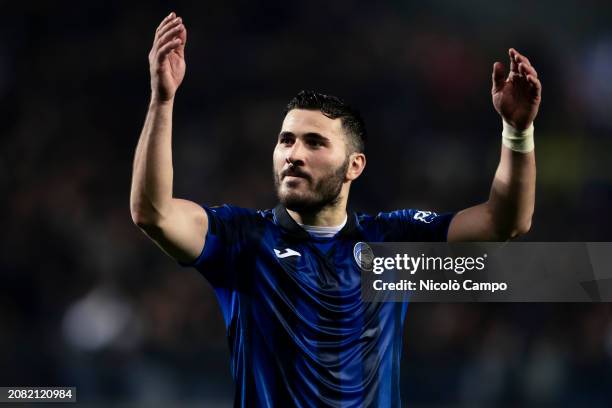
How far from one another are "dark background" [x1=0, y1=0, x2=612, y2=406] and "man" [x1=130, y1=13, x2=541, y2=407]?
3.56 m

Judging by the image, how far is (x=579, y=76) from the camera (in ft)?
35.8

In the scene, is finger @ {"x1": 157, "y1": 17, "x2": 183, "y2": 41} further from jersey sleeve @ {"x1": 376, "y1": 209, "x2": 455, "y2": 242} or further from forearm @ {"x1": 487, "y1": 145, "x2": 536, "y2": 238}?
forearm @ {"x1": 487, "y1": 145, "x2": 536, "y2": 238}

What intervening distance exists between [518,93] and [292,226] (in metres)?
1.17

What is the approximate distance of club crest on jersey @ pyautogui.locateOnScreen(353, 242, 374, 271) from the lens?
157 inches

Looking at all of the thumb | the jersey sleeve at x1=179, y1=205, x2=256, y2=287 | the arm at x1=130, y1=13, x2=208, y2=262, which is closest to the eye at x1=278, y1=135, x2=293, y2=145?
the jersey sleeve at x1=179, y1=205, x2=256, y2=287

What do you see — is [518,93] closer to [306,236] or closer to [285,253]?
[306,236]

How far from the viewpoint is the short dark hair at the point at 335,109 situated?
4.10 metres

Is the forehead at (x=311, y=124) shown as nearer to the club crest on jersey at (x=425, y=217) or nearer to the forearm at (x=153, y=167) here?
the club crest on jersey at (x=425, y=217)

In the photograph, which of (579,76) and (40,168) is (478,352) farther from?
(40,168)

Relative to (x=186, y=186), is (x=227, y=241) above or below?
below

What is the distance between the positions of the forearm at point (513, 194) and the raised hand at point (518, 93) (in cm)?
15

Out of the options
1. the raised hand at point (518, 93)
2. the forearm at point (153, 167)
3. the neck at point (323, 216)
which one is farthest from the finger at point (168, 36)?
the raised hand at point (518, 93)

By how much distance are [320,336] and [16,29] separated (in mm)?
8783

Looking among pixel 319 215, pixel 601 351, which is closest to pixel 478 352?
pixel 601 351
